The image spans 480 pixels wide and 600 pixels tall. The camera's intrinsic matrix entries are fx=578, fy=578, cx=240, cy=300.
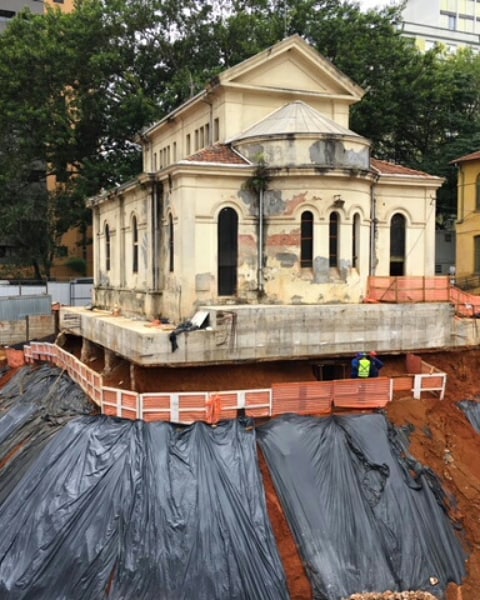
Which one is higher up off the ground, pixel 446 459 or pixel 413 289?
pixel 413 289


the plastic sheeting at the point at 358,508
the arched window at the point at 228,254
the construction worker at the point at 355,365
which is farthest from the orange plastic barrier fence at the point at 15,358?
the construction worker at the point at 355,365

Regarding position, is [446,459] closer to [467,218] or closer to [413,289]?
[413,289]

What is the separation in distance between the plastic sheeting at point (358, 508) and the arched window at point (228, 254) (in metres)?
5.67

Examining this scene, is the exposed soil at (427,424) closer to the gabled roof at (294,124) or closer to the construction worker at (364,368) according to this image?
the construction worker at (364,368)

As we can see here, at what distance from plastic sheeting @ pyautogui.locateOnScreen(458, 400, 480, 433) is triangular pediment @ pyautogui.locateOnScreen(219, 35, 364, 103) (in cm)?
1240

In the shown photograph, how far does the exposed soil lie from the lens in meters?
11.2

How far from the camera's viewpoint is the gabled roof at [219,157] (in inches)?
706

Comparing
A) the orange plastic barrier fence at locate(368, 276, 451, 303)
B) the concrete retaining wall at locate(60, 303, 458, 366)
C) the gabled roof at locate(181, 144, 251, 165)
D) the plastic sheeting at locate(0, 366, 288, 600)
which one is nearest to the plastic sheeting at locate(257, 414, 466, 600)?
the plastic sheeting at locate(0, 366, 288, 600)

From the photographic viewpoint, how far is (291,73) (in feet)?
70.1

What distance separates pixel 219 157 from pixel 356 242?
17.5 feet

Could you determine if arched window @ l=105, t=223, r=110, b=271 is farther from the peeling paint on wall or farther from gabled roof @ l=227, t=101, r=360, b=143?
the peeling paint on wall

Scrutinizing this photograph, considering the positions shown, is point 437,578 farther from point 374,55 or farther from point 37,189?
point 37,189

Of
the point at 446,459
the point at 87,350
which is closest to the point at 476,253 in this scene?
the point at 446,459

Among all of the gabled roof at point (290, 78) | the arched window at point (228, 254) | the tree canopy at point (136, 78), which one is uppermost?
the tree canopy at point (136, 78)
